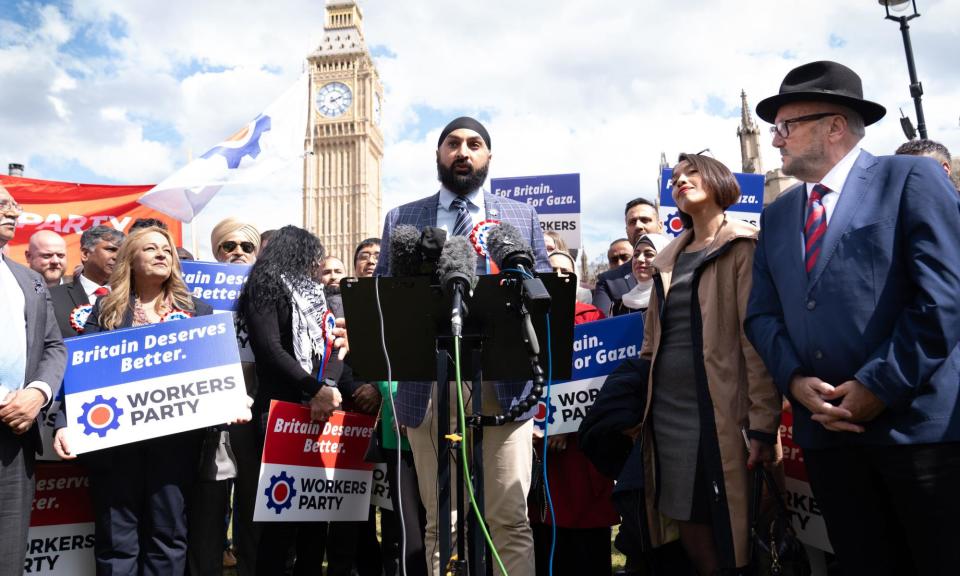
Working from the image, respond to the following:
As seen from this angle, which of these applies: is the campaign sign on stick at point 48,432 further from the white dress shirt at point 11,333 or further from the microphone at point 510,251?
the microphone at point 510,251

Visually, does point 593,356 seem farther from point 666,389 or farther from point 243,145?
point 243,145

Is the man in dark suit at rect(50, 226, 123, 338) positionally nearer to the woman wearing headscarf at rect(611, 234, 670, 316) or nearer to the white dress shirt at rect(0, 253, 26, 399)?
the white dress shirt at rect(0, 253, 26, 399)

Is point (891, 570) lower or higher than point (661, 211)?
lower

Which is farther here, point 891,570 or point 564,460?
point 564,460

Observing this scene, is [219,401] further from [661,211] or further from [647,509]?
[661,211]

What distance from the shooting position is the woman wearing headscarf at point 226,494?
3783mm

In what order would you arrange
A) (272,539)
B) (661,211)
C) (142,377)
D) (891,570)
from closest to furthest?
(891,570), (142,377), (272,539), (661,211)

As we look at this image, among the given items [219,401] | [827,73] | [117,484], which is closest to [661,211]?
[827,73]

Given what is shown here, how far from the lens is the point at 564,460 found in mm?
4094

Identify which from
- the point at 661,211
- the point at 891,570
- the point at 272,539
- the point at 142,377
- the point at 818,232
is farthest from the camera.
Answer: the point at 661,211

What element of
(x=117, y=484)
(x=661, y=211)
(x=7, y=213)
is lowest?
(x=117, y=484)

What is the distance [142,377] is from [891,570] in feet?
11.9

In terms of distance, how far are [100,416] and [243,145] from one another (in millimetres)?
4270

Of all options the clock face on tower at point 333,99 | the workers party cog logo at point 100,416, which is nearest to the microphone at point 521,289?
the workers party cog logo at point 100,416
